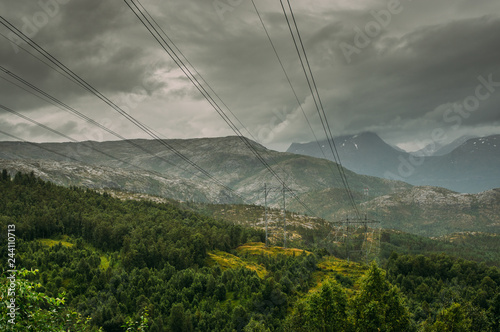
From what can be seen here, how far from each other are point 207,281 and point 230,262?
38505mm

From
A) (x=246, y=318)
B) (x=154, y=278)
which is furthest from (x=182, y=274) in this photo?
(x=246, y=318)

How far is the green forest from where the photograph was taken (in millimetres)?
49906

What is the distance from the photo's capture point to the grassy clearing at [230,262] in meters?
151

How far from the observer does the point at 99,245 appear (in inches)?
6348

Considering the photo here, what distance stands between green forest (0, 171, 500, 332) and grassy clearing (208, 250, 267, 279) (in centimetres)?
101

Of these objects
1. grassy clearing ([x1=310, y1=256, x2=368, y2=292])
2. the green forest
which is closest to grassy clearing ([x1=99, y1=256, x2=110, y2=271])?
the green forest

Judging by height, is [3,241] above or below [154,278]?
above

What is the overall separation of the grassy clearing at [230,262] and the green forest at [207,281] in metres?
1.01

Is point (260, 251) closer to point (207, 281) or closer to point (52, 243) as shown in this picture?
point (207, 281)

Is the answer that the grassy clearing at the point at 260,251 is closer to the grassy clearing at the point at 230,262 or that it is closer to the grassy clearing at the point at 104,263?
the grassy clearing at the point at 230,262

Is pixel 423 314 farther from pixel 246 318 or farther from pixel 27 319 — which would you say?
pixel 27 319

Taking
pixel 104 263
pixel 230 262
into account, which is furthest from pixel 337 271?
pixel 104 263

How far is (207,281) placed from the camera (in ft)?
398

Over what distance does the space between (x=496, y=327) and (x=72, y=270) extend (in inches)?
5276
